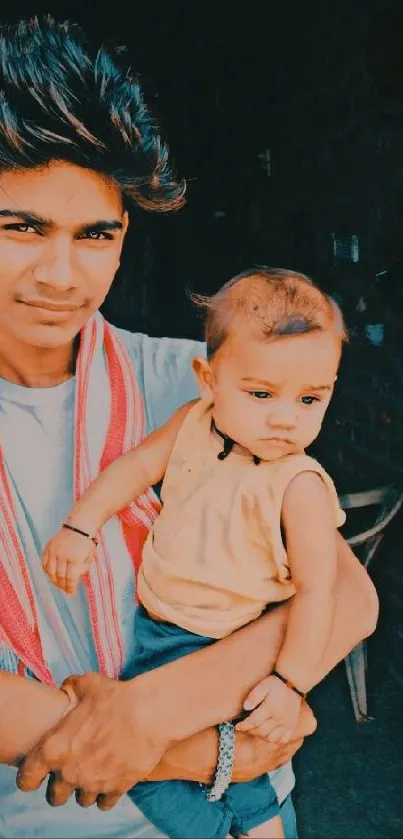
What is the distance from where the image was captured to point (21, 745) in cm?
202

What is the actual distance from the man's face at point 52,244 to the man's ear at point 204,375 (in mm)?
319

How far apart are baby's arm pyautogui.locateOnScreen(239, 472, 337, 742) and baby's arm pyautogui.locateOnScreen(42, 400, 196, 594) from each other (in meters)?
0.37

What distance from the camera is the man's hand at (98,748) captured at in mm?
1951

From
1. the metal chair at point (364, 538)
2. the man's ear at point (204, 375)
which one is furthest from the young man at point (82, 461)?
the metal chair at point (364, 538)

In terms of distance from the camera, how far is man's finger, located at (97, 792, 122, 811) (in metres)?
2.04

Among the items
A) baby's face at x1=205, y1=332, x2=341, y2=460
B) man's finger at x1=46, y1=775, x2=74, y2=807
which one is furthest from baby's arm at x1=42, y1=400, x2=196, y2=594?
man's finger at x1=46, y1=775, x2=74, y2=807

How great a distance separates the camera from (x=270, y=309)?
1906mm

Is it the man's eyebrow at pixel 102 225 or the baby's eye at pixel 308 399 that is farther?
the man's eyebrow at pixel 102 225

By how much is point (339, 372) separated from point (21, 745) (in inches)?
46.2

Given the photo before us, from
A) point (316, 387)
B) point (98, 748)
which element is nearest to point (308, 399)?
point (316, 387)

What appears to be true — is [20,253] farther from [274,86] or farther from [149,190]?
[274,86]

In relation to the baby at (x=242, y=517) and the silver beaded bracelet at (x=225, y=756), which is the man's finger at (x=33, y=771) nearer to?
the baby at (x=242, y=517)

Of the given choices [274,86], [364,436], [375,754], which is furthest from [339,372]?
[375,754]

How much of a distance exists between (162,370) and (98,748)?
927 mm
